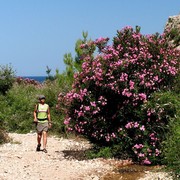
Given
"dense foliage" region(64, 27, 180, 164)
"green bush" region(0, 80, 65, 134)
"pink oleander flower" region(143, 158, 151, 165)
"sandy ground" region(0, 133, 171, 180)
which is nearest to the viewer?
"sandy ground" region(0, 133, 171, 180)

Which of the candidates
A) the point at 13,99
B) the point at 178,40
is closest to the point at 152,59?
the point at 178,40

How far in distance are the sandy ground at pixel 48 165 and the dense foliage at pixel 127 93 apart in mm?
829

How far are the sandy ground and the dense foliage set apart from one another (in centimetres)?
83

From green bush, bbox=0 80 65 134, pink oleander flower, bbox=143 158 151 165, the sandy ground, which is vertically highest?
green bush, bbox=0 80 65 134

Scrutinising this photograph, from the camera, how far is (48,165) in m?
12.0

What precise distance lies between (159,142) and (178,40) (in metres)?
9.01

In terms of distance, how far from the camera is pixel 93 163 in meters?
12.3

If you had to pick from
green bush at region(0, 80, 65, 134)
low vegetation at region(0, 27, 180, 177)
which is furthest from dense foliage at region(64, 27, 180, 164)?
green bush at region(0, 80, 65, 134)

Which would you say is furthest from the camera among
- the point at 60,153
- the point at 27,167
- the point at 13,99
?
the point at 13,99

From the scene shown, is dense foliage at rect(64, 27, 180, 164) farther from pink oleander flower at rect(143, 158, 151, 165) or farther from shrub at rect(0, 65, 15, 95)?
shrub at rect(0, 65, 15, 95)

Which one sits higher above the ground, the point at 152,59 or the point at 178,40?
the point at 178,40

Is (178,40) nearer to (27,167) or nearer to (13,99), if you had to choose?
(13,99)

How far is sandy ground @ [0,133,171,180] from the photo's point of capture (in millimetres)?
10819

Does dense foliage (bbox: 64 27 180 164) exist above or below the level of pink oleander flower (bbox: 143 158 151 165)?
above
